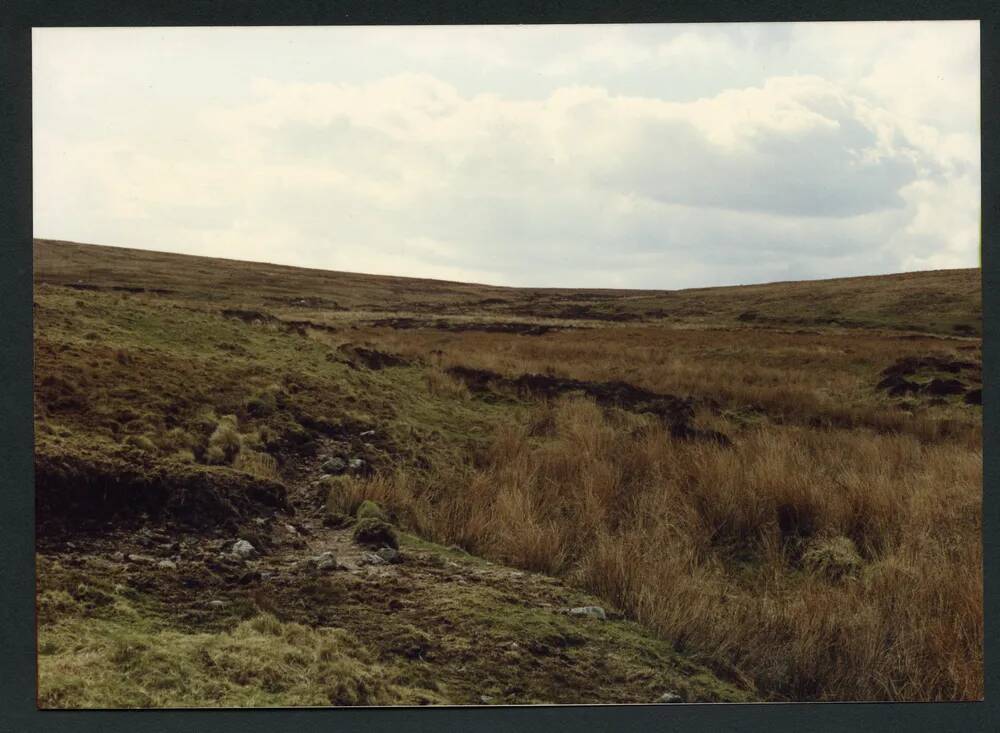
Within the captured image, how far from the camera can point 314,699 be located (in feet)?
14.1

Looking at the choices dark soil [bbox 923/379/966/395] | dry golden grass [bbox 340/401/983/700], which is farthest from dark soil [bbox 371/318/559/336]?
dry golden grass [bbox 340/401/983/700]

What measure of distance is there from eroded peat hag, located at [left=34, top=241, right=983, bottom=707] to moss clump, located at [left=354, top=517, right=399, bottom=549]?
0.07ft

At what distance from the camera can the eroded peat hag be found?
4410 mm

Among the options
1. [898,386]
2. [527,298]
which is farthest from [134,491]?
[527,298]

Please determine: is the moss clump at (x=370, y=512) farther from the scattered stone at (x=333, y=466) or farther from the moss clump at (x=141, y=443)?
the moss clump at (x=141, y=443)

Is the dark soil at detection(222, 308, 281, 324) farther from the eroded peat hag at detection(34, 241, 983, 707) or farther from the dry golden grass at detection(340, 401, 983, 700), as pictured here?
the dry golden grass at detection(340, 401, 983, 700)

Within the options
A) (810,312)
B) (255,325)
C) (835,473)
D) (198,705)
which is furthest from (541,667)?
(810,312)

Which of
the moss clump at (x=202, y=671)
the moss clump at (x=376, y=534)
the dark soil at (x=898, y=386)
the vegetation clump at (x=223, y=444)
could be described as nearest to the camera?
the moss clump at (x=202, y=671)

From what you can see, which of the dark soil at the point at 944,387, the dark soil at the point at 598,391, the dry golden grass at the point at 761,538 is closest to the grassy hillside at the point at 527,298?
the dark soil at the point at 944,387

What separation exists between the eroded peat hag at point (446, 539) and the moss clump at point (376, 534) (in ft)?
0.07

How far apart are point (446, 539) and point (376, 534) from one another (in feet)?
2.10

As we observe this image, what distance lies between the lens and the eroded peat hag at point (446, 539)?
4.41 meters

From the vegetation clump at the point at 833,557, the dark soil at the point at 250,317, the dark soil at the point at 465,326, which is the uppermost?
the dark soil at the point at 250,317

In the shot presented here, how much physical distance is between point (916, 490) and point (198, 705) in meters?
6.04
